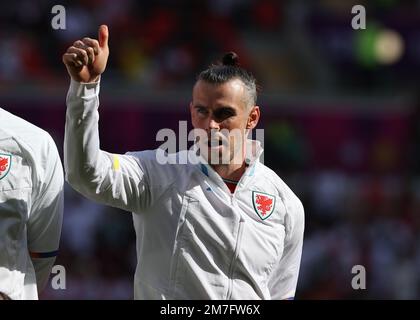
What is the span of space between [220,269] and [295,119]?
9072 mm

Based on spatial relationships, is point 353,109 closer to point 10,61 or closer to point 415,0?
point 415,0

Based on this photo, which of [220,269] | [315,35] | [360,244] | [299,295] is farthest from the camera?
[315,35]

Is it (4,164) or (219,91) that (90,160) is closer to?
(4,164)

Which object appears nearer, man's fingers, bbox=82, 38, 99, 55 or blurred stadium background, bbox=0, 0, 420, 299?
man's fingers, bbox=82, 38, 99, 55

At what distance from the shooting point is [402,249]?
12.1 m

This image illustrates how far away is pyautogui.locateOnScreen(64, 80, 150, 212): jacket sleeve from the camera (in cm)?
405

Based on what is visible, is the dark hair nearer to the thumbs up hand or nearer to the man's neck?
the man's neck

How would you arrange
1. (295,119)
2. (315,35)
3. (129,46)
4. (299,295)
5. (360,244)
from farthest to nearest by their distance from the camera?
(315,35) < (129,46) < (295,119) < (360,244) < (299,295)

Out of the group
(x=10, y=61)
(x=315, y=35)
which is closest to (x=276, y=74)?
(x=315, y=35)

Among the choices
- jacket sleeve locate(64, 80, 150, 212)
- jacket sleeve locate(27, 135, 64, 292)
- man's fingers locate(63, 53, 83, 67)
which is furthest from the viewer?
jacket sleeve locate(27, 135, 64, 292)

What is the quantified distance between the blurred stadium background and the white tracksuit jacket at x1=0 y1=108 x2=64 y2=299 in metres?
6.28

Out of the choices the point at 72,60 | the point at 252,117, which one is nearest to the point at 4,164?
the point at 72,60

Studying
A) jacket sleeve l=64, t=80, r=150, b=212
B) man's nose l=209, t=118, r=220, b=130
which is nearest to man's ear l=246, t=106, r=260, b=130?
man's nose l=209, t=118, r=220, b=130

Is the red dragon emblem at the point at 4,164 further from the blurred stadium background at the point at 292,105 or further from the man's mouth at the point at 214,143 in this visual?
the blurred stadium background at the point at 292,105
